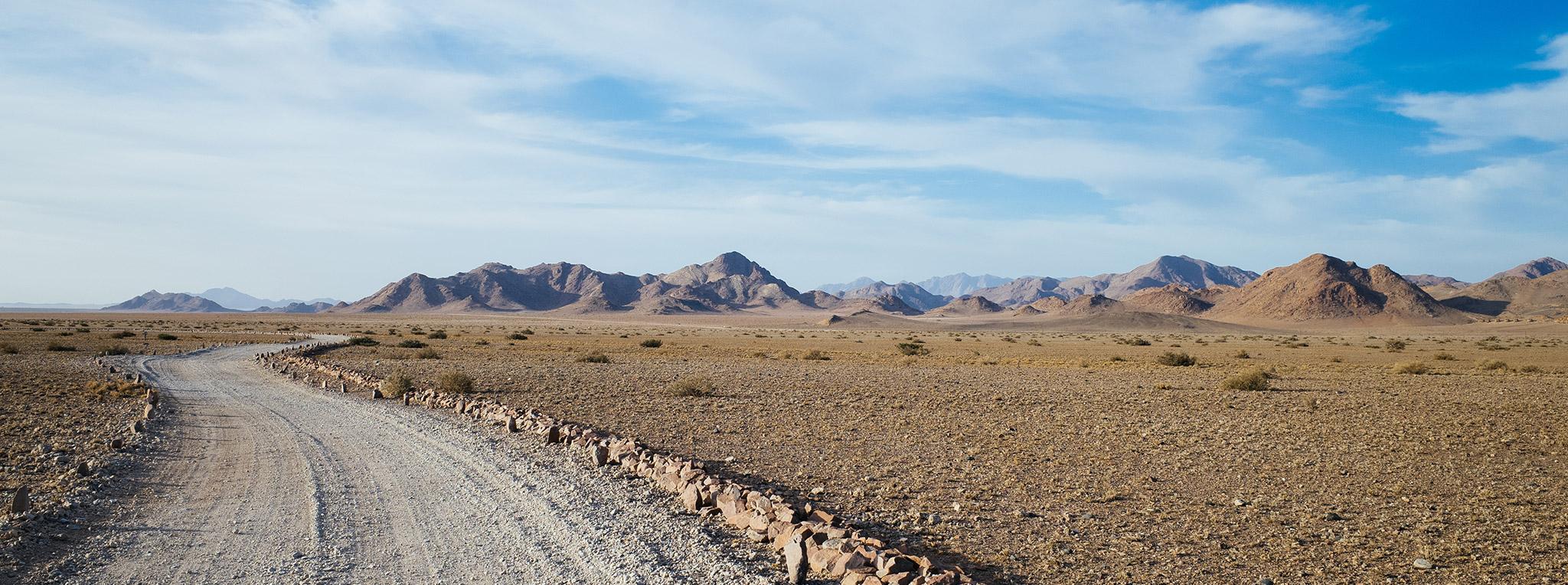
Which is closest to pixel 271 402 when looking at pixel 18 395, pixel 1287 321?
pixel 18 395

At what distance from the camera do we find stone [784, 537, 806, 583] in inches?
255

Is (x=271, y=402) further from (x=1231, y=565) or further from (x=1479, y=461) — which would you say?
(x=1479, y=461)

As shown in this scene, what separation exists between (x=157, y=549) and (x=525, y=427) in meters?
7.21

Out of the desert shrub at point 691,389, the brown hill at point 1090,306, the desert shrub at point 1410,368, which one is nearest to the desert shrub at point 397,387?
the desert shrub at point 691,389

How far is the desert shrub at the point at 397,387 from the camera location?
2002 centimetres

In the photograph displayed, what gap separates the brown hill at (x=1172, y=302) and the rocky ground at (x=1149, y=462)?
476 feet

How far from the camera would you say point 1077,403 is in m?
18.5

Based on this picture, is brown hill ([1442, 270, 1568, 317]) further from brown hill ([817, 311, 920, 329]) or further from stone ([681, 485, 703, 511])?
stone ([681, 485, 703, 511])

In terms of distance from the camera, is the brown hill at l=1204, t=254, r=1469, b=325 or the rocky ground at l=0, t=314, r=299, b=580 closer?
the rocky ground at l=0, t=314, r=299, b=580

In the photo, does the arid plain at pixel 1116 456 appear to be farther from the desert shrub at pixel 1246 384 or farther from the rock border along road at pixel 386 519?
the rock border along road at pixel 386 519

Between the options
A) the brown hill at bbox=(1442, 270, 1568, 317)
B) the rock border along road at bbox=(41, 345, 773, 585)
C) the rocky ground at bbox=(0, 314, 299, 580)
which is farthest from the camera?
the brown hill at bbox=(1442, 270, 1568, 317)

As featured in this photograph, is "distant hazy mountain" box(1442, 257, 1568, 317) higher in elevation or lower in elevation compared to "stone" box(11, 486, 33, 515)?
higher

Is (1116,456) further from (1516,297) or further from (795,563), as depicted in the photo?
(1516,297)

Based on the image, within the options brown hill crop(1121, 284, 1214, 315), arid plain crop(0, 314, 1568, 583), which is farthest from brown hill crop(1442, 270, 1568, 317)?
arid plain crop(0, 314, 1568, 583)
